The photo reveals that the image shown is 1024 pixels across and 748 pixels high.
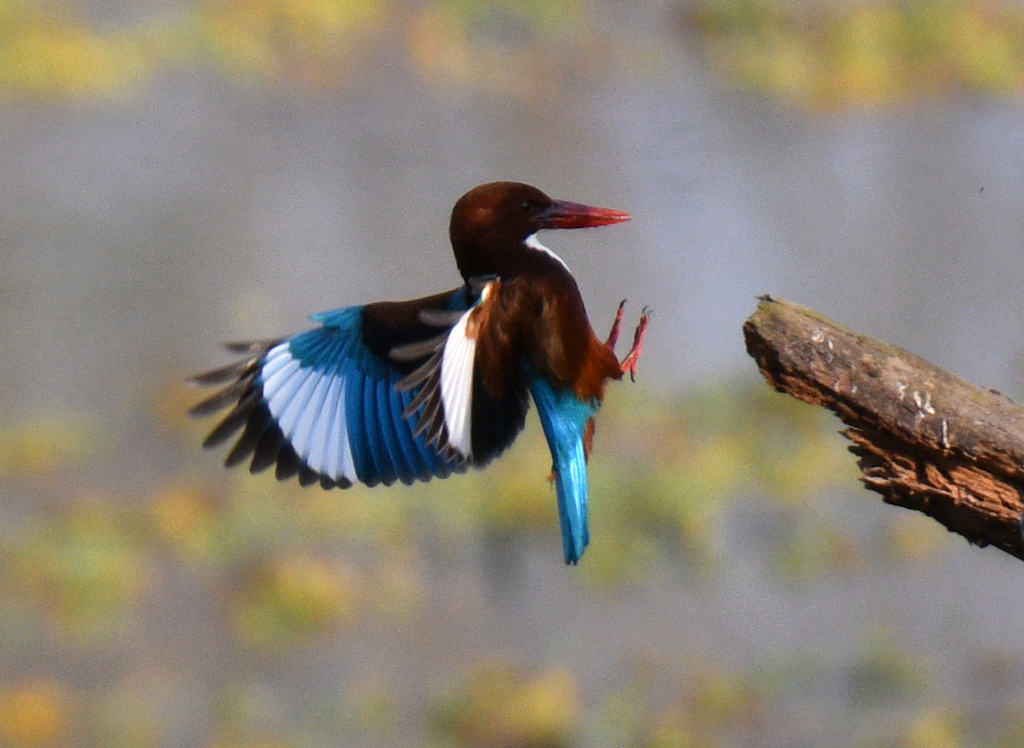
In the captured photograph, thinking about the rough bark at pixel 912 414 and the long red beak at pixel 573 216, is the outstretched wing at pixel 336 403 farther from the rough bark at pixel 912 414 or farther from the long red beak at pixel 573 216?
the rough bark at pixel 912 414

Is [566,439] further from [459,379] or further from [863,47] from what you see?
[863,47]

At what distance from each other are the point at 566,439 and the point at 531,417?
4.67 ft

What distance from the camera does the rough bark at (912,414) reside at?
4.25 feet

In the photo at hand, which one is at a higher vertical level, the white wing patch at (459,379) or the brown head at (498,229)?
the brown head at (498,229)

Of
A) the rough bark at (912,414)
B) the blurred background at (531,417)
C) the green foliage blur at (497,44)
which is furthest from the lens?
the green foliage blur at (497,44)

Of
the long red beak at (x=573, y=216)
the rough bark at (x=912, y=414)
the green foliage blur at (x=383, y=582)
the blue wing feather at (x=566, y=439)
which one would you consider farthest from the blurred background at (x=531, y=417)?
the rough bark at (x=912, y=414)

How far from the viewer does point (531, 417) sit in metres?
2.93

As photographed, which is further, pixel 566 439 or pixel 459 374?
pixel 566 439

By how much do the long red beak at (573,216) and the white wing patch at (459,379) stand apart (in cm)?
13

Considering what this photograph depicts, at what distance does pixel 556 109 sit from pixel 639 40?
0.31m

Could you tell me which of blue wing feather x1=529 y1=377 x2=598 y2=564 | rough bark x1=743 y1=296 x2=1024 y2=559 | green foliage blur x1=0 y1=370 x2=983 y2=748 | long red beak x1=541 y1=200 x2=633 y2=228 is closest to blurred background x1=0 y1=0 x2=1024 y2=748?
green foliage blur x1=0 y1=370 x2=983 y2=748

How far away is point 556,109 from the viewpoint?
141 inches

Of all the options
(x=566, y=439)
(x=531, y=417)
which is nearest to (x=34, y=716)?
(x=531, y=417)

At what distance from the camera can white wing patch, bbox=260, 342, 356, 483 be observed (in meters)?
1.71
